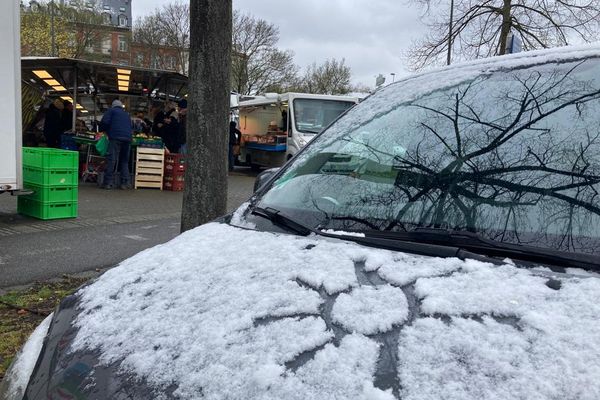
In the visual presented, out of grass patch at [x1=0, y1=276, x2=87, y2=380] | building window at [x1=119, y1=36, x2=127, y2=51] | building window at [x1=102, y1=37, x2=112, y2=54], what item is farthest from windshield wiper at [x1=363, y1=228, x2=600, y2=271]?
building window at [x1=119, y1=36, x2=127, y2=51]

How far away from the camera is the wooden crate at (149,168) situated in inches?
444

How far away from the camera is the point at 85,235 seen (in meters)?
6.63

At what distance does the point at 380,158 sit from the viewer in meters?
2.31

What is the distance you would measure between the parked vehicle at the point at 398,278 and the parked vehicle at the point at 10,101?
5526 millimetres

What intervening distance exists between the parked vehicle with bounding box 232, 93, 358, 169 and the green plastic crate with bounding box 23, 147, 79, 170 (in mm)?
8561

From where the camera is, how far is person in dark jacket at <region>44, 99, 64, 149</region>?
12703 mm

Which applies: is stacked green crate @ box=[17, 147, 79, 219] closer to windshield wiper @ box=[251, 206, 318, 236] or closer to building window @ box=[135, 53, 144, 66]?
windshield wiper @ box=[251, 206, 318, 236]

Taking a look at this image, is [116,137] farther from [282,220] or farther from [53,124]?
[282,220]

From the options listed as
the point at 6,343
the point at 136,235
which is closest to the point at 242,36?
the point at 136,235

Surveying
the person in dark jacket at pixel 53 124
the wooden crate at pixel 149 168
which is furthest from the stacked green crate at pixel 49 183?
the person in dark jacket at pixel 53 124

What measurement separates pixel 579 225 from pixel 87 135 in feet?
40.9

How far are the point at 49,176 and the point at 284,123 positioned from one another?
10400 mm

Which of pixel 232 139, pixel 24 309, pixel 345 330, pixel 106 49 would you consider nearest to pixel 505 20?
pixel 232 139

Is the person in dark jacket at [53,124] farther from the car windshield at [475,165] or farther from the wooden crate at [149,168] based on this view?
the car windshield at [475,165]
